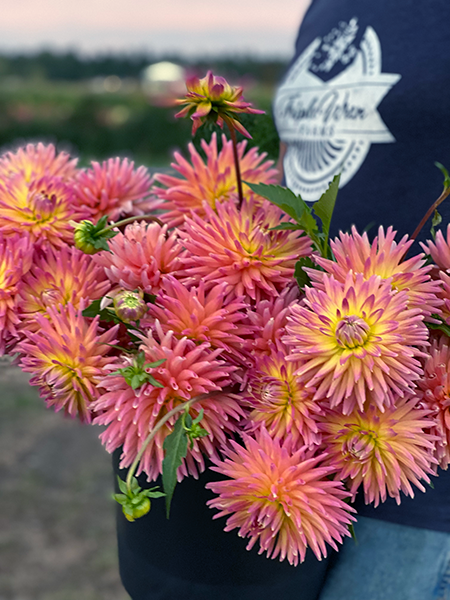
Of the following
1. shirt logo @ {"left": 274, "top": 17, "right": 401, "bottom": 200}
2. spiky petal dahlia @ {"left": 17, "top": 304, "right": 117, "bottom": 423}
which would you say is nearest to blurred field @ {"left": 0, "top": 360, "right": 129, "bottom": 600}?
shirt logo @ {"left": 274, "top": 17, "right": 401, "bottom": 200}

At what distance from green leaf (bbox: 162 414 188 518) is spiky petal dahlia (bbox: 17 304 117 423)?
72 millimetres

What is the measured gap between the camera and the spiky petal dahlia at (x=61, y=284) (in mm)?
468

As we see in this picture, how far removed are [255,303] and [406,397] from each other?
123 mm

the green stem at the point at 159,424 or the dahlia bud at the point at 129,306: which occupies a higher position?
the dahlia bud at the point at 129,306

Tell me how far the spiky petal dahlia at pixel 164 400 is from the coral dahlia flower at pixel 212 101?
0.53ft

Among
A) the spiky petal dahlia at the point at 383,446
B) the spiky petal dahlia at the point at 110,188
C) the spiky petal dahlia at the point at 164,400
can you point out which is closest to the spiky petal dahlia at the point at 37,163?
the spiky petal dahlia at the point at 110,188

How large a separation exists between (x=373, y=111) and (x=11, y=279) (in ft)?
1.70

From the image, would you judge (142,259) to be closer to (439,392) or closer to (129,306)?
(129,306)

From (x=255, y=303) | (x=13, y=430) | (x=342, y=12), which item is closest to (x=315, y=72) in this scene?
(x=342, y=12)

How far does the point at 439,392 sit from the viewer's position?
41 centimetres

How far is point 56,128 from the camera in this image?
338 inches

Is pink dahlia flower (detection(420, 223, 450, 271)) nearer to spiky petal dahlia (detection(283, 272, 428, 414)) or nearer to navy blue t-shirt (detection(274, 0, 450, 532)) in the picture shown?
spiky petal dahlia (detection(283, 272, 428, 414))

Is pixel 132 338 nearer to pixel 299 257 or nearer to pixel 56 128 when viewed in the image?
pixel 299 257

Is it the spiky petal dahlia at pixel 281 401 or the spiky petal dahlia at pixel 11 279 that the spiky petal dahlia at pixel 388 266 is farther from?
the spiky petal dahlia at pixel 11 279
